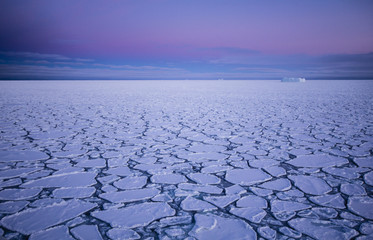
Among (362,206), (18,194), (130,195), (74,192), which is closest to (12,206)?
(18,194)

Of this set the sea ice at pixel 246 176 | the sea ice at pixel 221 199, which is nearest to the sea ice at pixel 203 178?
the sea ice at pixel 246 176

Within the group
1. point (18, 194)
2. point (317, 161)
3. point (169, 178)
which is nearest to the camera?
point (18, 194)

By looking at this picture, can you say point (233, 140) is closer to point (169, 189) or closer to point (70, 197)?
point (169, 189)

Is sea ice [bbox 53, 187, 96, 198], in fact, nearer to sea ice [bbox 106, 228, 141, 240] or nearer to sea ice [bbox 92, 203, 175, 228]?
sea ice [bbox 92, 203, 175, 228]

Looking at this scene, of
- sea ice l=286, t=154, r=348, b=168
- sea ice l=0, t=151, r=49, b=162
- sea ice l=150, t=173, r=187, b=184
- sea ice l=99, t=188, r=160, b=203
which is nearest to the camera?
sea ice l=99, t=188, r=160, b=203

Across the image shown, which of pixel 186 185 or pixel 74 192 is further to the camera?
pixel 186 185

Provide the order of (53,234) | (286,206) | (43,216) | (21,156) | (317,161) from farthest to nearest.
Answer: (21,156) → (317,161) → (286,206) → (43,216) → (53,234)

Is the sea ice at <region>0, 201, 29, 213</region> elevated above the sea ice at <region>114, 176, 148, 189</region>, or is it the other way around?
Result: the sea ice at <region>0, 201, 29, 213</region>

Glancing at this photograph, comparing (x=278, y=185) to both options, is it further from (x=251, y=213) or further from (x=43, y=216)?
(x=43, y=216)

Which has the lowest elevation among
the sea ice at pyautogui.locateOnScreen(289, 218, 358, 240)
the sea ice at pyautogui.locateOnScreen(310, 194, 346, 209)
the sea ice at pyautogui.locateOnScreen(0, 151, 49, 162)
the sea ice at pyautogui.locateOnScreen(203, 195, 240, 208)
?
the sea ice at pyautogui.locateOnScreen(289, 218, 358, 240)

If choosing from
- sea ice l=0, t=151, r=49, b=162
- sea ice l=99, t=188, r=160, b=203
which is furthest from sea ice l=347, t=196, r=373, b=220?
sea ice l=0, t=151, r=49, b=162

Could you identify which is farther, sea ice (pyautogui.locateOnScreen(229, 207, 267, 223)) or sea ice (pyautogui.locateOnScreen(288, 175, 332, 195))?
sea ice (pyautogui.locateOnScreen(288, 175, 332, 195))

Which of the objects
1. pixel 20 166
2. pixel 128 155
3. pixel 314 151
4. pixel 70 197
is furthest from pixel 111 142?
pixel 314 151

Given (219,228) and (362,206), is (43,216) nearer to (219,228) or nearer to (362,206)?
(219,228)
